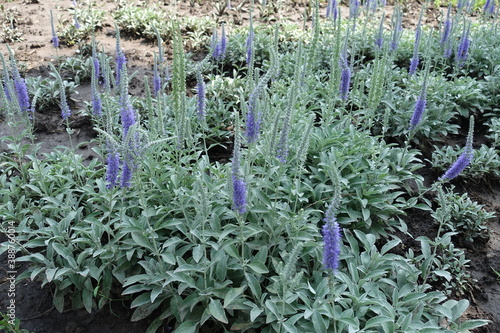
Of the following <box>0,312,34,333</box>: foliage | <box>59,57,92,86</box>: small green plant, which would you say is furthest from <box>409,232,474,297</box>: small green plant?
<box>59,57,92,86</box>: small green plant

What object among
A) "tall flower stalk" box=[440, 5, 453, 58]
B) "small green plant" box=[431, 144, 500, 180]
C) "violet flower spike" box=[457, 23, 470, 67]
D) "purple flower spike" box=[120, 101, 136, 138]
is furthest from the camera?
"tall flower stalk" box=[440, 5, 453, 58]

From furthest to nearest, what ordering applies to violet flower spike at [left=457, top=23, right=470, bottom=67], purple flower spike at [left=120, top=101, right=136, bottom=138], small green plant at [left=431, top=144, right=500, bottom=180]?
violet flower spike at [left=457, top=23, right=470, bottom=67] < small green plant at [left=431, top=144, right=500, bottom=180] < purple flower spike at [left=120, top=101, right=136, bottom=138]

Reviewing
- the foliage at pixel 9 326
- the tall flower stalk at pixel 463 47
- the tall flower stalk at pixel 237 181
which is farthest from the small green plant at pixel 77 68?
the tall flower stalk at pixel 463 47

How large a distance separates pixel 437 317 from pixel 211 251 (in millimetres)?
1678

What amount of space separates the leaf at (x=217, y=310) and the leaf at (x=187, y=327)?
18 centimetres

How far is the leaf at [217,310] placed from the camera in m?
2.75

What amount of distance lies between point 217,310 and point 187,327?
25 cm

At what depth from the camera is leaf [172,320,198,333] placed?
284 centimetres

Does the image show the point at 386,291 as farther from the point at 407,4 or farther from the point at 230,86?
the point at 407,4

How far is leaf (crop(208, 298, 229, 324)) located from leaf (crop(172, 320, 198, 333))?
181 mm

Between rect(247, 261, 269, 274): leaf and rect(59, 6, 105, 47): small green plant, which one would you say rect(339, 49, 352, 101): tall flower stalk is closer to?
rect(247, 261, 269, 274): leaf

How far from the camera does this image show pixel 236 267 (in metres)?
3.02

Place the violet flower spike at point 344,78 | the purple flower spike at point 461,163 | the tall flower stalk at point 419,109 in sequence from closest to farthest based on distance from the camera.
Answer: the purple flower spike at point 461,163 → the tall flower stalk at point 419,109 → the violet flower spike at point 344,78

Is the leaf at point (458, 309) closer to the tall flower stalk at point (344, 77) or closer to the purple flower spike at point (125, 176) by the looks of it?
the tall flower stalk at point (344, 77)
